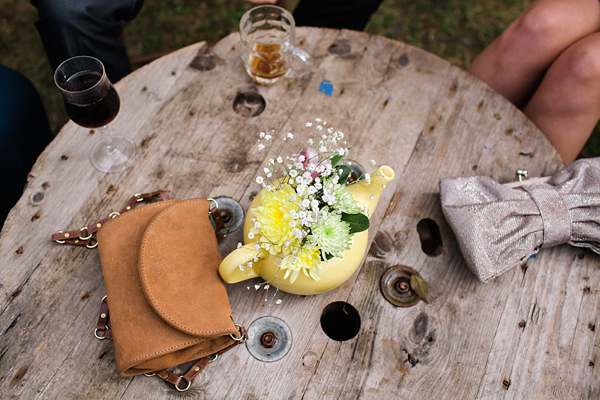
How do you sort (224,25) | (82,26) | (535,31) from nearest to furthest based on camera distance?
1. (535,31)
2. (82,26)
3. (224,25)

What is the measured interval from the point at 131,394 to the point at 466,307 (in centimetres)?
79

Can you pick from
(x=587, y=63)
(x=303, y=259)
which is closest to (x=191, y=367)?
(x=303, y=259)

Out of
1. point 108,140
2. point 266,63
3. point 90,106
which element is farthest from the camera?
point 266,63

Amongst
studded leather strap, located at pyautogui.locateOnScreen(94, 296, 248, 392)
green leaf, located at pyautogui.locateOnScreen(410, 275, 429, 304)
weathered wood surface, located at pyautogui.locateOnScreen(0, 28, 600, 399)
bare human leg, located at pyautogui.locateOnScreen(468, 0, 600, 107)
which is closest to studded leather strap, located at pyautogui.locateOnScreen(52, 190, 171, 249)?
weathered wood surface, located at pyautogui.locateOnScreen(0, 28, 600, 399)

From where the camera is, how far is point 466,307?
42.2 inches

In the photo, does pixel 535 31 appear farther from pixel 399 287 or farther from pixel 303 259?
pixel 303 259

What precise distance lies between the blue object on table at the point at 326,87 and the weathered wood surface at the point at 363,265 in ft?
0.06

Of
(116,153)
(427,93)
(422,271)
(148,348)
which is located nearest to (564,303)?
(422,271)

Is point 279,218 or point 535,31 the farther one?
point 535,31

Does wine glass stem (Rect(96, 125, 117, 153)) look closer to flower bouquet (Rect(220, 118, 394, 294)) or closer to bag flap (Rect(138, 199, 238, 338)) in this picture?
bag flap (Rect(138, 199, 238, 338))

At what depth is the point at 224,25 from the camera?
2598 mm

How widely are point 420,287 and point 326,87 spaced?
650 millimetres

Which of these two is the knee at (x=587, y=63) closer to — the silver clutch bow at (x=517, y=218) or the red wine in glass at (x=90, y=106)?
the silver clutch bow at (x=517, y=218)

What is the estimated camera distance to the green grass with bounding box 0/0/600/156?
2479 millimetres
